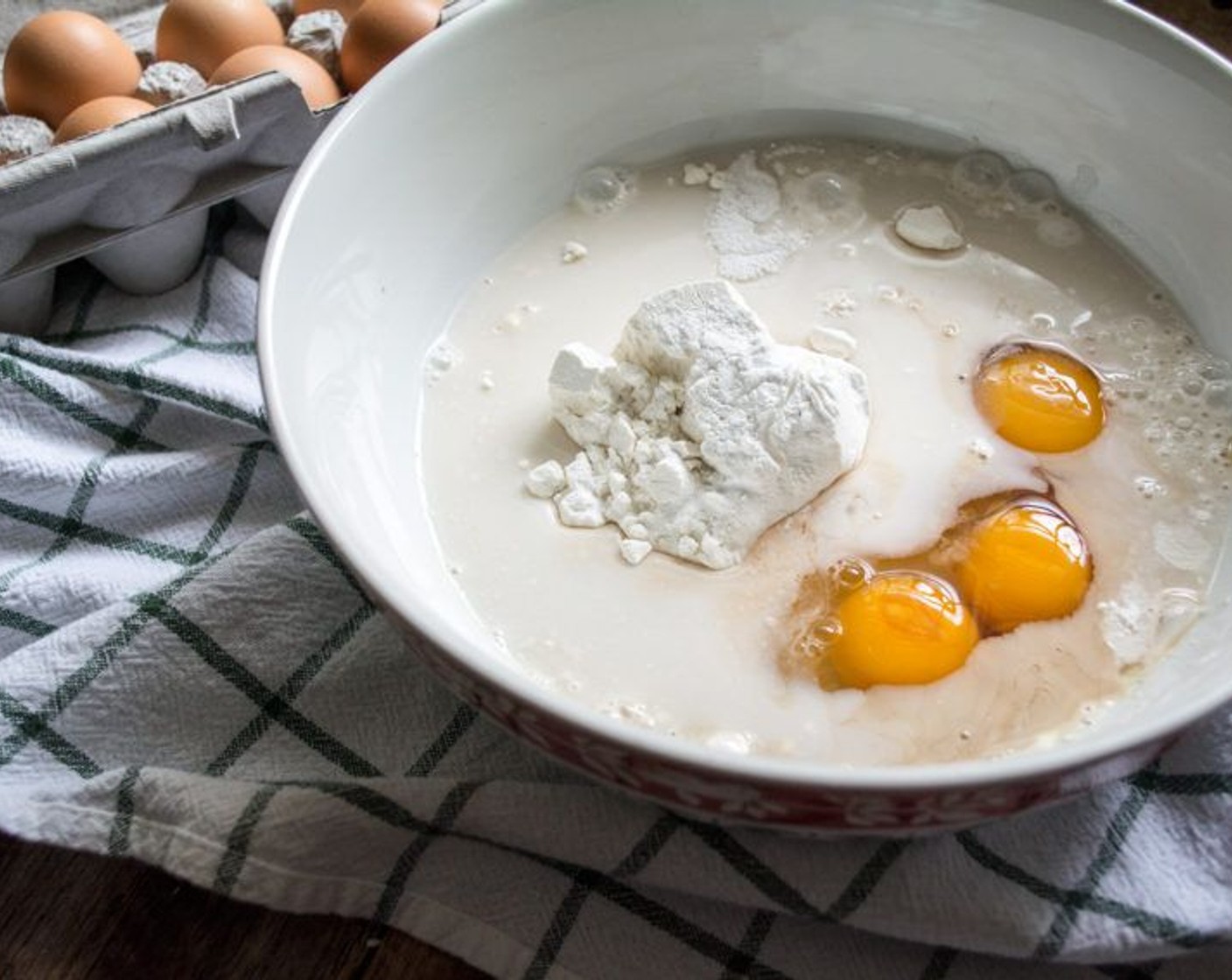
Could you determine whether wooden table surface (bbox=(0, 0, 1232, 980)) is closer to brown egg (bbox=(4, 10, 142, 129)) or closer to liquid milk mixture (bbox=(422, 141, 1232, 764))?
liquid milk mixture (bbox=(422, 141, 1232, 764))

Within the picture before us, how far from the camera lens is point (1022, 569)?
114 cm

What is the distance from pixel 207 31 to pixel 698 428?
0.76 metres

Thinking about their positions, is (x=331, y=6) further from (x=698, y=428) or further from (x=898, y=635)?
(x=898, y=635)

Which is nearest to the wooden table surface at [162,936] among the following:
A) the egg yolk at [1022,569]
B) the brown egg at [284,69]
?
the egg yolk at [1022,569]

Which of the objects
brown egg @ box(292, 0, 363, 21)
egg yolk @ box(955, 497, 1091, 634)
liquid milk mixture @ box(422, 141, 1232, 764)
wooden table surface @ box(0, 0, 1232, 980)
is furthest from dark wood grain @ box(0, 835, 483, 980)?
brown egg @ box(292, 0, 363, 21)

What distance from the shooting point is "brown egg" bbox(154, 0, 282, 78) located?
1.53 meters

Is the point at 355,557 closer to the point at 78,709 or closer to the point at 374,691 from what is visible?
the point at 374,691

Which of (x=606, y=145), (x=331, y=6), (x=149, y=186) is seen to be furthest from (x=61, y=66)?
Answer: (x=606, y=145)

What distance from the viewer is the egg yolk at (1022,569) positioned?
1.13 m

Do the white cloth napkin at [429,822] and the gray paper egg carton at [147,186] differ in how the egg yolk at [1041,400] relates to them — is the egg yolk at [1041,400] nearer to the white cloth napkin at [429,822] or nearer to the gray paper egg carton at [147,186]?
the white cloth napkin at [429,822]

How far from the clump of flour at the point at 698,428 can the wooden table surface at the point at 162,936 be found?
0.36 meters

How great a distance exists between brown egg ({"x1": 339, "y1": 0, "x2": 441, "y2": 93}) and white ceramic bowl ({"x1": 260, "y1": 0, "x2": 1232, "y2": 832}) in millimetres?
211

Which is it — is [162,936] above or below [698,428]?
below

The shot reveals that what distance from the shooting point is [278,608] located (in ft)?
3.97
